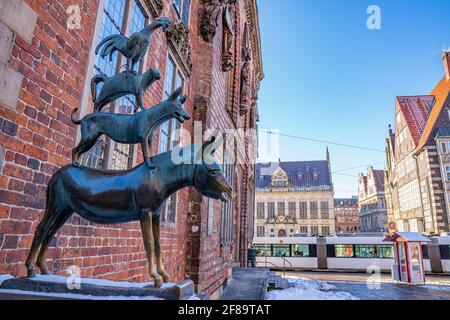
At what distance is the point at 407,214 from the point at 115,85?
4056cm

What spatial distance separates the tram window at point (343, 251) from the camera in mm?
22672

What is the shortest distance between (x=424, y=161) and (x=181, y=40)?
108 feet

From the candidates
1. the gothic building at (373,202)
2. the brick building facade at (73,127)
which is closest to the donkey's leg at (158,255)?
the brick building facade at (73,127)

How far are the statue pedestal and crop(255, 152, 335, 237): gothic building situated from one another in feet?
156

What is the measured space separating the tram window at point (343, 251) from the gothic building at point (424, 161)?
11.5m

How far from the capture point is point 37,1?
8.14ft

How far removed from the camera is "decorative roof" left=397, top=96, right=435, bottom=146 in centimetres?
3364

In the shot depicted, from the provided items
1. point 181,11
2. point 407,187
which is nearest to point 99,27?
point 181,11

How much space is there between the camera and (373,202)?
64.9 m

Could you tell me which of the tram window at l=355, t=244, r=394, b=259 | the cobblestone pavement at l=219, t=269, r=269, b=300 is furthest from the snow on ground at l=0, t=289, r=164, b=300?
the tram window at l=355, t=244, r=394, b=259

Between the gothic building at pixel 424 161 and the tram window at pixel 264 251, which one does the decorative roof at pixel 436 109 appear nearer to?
the gothic building at pixel 424 161

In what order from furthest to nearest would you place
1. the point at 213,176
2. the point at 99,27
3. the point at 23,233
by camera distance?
the point at 99,27, the point at 23,233, the point at 213,176

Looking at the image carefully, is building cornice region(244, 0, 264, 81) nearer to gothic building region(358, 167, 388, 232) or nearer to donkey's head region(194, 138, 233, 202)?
donkey's head region(194, 138, 233, 202)
